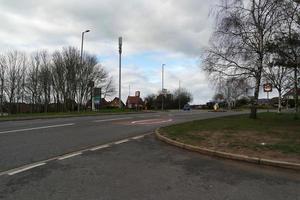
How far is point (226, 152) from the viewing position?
1050 cm

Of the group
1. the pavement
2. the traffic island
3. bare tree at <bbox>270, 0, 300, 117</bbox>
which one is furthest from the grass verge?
bare tree at <bbox>270, 0, 300, 117</bbox>

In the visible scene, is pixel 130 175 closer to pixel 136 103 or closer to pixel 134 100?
pixel 136 103

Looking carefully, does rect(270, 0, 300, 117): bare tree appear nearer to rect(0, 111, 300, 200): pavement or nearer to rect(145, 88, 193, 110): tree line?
rect(0, 111, 300, 200): pavement

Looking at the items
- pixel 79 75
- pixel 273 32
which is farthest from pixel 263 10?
pixel 79 75

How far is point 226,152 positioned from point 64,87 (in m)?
65.4

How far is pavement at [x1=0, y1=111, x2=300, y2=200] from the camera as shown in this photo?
655 cm

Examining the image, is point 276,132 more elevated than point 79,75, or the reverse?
point 79,75

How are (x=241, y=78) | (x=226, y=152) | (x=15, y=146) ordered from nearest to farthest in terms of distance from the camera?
(x=226, y=152)
(x=15, y=146)
(x=241, y=78)

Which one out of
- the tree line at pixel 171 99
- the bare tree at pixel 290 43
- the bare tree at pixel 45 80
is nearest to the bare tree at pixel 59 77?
the bare tree at pixel 45 80

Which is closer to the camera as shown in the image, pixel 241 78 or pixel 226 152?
pixel 226 152

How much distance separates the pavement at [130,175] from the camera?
655 cm

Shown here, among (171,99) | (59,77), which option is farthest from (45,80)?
(171,99)

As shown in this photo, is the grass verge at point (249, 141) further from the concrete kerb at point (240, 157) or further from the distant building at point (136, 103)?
the distant building at point (136, 103)

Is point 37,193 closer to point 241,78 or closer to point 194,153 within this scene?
point 194,153
